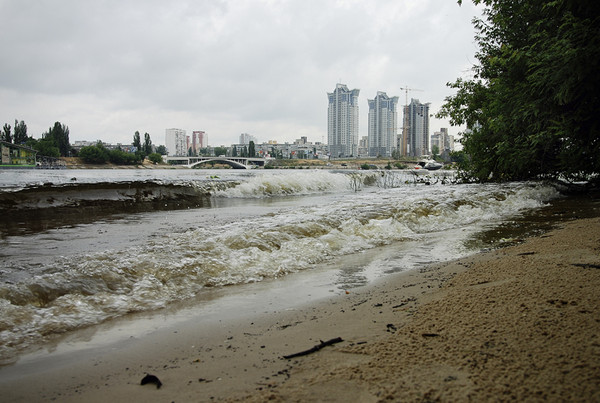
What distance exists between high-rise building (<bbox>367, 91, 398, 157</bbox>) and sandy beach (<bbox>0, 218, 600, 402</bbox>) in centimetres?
19251

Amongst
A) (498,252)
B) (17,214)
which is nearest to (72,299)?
(498,252)

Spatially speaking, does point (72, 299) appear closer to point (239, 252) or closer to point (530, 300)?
point (239, 252)

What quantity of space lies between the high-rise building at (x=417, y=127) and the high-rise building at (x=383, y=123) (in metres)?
26.6

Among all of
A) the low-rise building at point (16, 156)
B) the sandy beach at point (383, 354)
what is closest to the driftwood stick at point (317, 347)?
the sandy beach at point (383, 354)

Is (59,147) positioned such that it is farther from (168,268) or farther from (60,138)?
(168,268)

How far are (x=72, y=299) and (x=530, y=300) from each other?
422 centimetres

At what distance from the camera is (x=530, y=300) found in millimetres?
2600

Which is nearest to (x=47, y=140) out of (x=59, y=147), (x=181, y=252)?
(x=59, y=147)

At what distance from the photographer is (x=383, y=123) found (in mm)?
192750

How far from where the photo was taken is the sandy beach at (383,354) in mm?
1666

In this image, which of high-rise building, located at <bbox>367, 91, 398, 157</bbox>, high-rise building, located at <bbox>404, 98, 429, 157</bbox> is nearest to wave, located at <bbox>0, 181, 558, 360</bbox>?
high-rise building, located at <bbox>404, 98, 429, 157</bbox>

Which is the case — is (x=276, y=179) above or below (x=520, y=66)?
below

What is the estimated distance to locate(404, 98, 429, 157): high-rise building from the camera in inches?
6344

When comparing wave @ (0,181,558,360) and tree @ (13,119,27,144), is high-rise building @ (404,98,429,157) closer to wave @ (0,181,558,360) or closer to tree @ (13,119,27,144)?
tree @ (13,119,27,144)
